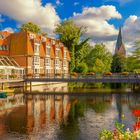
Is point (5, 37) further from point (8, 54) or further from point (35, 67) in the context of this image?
point (35, 67)

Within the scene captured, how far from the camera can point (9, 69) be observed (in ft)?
165

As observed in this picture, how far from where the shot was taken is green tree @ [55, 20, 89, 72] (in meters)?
73.3

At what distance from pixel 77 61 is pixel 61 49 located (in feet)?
21.8

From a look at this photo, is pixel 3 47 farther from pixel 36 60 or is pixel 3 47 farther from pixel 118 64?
pixel 118 64

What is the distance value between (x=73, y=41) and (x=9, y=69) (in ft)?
87.9

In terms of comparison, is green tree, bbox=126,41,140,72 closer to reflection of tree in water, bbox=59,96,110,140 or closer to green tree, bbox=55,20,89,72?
green tree, bbox=55,20,89,72

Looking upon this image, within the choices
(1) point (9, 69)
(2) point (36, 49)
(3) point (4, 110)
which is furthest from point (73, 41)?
(3) point (4, 110)

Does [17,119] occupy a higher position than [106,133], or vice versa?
[106,133]

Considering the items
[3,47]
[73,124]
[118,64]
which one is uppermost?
[3,47]

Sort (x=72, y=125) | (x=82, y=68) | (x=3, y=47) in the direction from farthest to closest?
(x=82, y=68) → (x=3, y=47) → (x=72, y=125)

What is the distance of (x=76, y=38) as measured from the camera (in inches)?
2847

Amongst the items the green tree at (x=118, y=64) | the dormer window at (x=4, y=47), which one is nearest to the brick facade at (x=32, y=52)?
the dormer window at (x=4, y=47)

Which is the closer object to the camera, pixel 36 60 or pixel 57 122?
pixel 57 122

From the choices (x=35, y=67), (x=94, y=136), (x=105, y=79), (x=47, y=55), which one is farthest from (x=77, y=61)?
(x=94, y=136)
